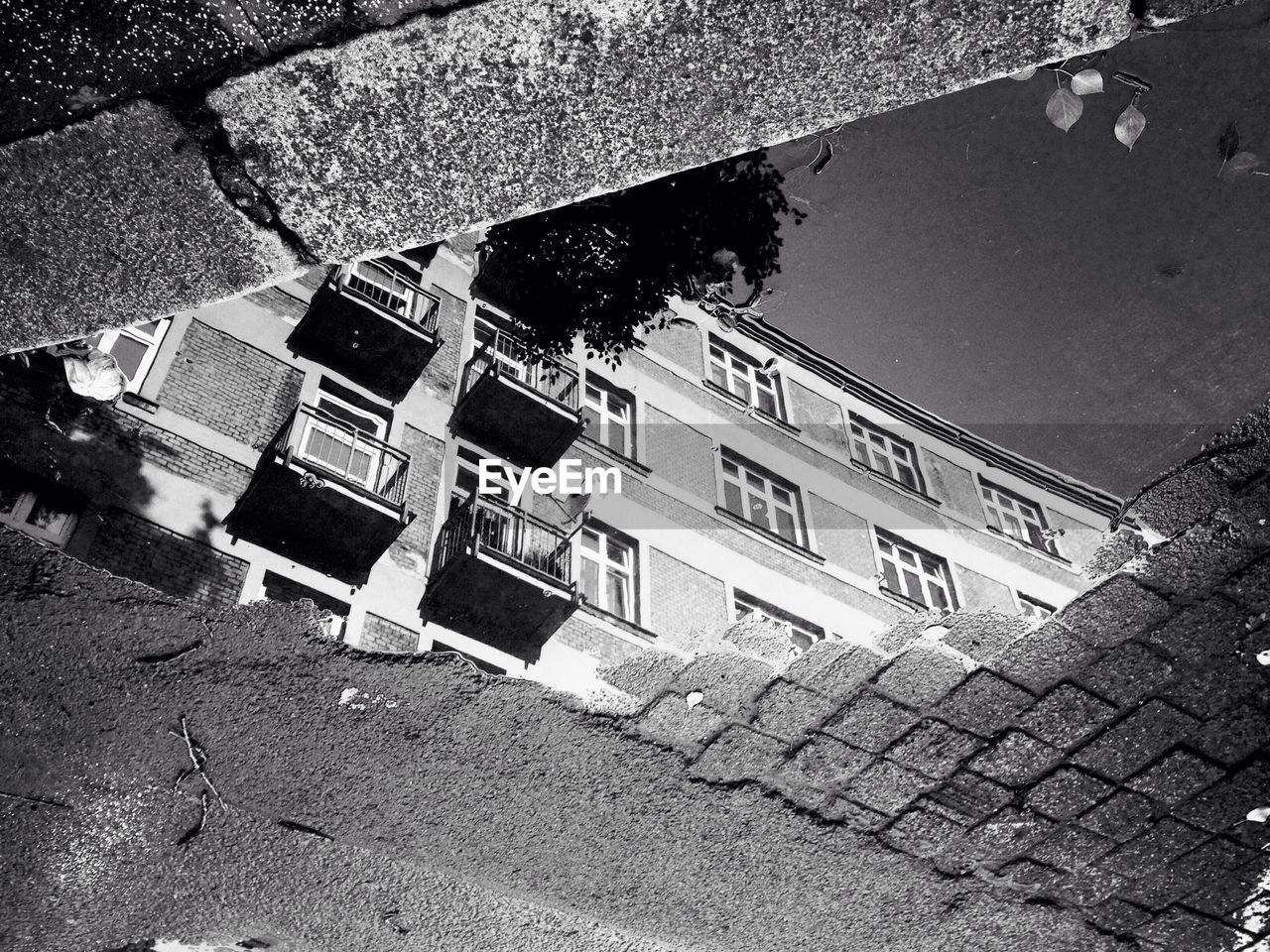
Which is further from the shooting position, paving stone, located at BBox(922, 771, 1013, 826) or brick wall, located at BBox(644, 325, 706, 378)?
brick wall, located at BBox(644, 325, 706, 378)

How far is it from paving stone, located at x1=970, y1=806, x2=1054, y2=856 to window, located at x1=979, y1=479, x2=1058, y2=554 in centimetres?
130

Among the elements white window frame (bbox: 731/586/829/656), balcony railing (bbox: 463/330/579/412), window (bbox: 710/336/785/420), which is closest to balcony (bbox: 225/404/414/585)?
balcony railing (bbox: 463/330/579/412)

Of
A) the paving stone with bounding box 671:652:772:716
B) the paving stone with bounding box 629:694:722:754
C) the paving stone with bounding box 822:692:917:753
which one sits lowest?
the paving stone with bounding box 629:694:722:754

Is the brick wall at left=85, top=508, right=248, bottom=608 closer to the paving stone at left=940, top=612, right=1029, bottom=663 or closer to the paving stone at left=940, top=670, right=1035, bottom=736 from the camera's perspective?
the paving stone at left=940, top=612, right=1029, bottom=663

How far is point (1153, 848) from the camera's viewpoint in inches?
164

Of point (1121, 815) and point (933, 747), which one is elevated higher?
point (933, 747)

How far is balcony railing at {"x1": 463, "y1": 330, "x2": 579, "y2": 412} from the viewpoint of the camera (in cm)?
477

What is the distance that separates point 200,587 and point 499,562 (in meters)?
2.90

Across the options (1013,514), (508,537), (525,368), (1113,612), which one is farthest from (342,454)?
(1113,612)

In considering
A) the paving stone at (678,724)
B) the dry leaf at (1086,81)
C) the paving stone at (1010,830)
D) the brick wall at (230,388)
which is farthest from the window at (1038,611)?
Answer: the brick wall at (230,388)

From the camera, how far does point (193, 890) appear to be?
3.25 meters

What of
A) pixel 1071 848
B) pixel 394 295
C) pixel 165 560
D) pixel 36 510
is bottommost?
pixel 1071 848

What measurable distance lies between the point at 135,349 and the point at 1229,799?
A: 6.86 m

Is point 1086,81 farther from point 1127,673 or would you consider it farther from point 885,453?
point 885,453
